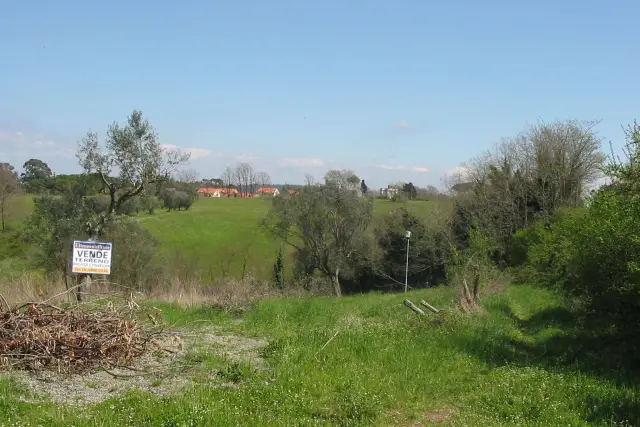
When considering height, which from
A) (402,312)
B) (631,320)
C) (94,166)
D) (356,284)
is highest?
(94,166)

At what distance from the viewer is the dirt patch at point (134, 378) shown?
6943mm

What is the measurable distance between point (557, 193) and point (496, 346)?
2738 cm

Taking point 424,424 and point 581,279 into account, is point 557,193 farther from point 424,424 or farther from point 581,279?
point 424,424

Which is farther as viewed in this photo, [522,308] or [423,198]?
[423,198]

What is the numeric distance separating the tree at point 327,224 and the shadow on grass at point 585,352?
3153cm

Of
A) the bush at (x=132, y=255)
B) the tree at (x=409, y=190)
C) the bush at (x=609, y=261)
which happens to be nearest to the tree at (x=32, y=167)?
the bush at (x=132, y=255)

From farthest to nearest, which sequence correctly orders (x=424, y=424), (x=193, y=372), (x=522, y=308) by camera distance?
(x=522, y=308)
(x=193, y=372)
(x=424, y=424)

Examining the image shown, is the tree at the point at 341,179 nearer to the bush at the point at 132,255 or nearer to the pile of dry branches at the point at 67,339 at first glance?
the bush at the point at 132,255

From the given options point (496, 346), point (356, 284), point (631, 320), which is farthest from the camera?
point (356, 284)

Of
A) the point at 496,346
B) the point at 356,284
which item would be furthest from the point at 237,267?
the point at 496,346

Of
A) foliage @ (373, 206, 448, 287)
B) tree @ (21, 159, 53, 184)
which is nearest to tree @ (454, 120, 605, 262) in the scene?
foliage @ (373, 206, 448, 287)

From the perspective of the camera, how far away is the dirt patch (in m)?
6.94

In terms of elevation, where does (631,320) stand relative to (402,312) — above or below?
above

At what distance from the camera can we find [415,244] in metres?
43.9
